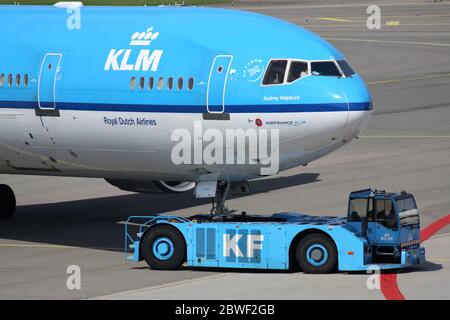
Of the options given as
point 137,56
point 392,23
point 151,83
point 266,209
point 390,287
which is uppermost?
point 392,23

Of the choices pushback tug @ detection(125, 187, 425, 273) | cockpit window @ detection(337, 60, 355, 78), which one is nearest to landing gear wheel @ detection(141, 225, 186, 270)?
pushback tug @ detection(125, 187, 425, 273)

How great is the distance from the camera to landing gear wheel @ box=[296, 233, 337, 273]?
104 ft

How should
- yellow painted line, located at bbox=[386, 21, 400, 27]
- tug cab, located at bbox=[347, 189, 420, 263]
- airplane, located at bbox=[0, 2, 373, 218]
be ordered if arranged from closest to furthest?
tug cab, located at bbox=[347, 189, 420, 263]
airplane, located at bbox=[0, 2, 373, 218]
yellow painted line, located at bbox=[386, 21, 400, 27]

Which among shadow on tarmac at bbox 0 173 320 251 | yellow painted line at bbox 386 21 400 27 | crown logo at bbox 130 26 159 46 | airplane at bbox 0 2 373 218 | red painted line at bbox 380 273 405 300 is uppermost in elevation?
yellow painted line at bbox 386 21 400 27

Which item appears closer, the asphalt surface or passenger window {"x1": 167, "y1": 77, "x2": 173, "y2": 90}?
the asphalt surface

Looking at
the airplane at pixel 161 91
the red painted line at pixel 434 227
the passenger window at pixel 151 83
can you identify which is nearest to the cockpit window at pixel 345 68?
the airplane at pixel 161 91

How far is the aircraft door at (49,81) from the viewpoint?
3572 centimetres

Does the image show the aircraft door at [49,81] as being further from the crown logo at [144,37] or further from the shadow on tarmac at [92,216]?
the shadow on tarmac at [92,216]

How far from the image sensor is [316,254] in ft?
105

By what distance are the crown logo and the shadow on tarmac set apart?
6.12 metres

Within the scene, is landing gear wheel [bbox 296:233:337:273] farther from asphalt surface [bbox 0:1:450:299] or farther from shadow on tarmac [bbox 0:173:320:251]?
shadow on tarmac [bbox 0:173:320:251]

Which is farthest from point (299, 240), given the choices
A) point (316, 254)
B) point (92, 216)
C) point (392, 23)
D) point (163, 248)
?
point (392, 23)

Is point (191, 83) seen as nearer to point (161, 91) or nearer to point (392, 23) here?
point (161, 91)

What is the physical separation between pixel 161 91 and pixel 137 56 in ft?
4.11
